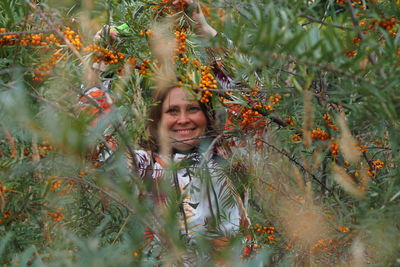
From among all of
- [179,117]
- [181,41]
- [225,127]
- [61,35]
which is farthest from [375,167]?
[61,35]

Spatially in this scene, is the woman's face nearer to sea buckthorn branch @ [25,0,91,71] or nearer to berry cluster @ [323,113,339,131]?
berry cluster @ [323,113,339,131]

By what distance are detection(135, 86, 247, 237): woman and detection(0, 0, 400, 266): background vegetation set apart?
8 centimetres

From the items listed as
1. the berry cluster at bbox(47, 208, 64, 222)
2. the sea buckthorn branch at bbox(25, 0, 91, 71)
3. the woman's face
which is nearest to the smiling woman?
the woman's face

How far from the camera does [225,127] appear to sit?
1.90 meters

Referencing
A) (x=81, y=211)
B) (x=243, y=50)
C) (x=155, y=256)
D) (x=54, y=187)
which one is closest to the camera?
(x=243, y=50)

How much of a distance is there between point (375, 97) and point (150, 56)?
99 cm

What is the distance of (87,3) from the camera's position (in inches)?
50.2

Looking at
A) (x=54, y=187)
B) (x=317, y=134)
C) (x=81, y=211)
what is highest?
(x=317, y=134)

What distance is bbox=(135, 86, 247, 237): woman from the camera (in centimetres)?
179

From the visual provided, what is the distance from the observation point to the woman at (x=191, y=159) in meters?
1.79

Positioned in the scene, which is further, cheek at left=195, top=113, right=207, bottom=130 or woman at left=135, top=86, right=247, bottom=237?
cheek at left=195, top=113, right=207, bottom=130

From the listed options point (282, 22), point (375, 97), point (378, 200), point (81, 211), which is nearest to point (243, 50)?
point (282, 22)

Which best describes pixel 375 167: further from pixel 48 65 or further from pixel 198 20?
pixel 48 65

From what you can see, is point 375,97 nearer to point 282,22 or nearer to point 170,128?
point 282,22
